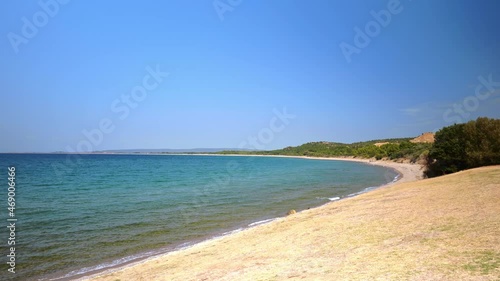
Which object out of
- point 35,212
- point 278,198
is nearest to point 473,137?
point 278,198

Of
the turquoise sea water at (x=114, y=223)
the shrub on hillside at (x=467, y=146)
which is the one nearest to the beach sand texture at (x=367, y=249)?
the turquoise sea water at (x=114, y=223)

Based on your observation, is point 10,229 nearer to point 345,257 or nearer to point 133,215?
point 133,215

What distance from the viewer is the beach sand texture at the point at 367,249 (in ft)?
25.0

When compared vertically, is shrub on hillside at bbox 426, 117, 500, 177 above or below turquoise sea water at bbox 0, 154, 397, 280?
above

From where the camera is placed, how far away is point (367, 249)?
31.9 feet

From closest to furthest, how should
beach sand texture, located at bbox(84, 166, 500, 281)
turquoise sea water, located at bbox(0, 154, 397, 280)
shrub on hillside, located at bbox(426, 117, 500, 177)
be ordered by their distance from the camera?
beach sand texture, located at bbox(84, 166, 500, 281)
turquoise sea water, located at bbox(0, 154, 397, 280)
shrub on hillside, located at bbox(426, 117, 500, 177)

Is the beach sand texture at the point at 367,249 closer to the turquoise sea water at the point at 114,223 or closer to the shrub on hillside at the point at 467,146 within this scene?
the turquoise sea water at the point at 114,223

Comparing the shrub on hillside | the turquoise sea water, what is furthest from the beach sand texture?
the shrub on hillside

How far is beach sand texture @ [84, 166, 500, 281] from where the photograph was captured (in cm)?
763

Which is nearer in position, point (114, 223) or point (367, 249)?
point (367, 249)

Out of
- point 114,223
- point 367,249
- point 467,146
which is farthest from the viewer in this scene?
point 467,146

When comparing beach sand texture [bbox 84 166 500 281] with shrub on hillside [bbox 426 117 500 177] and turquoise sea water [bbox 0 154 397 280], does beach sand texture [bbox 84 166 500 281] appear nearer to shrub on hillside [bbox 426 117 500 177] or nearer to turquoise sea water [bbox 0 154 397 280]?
turquoise sea water [bbox 0 154 397 280]

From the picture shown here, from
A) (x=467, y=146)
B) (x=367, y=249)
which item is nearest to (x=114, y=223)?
(x=367, y=249)

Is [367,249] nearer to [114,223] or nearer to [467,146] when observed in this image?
[114,223]
